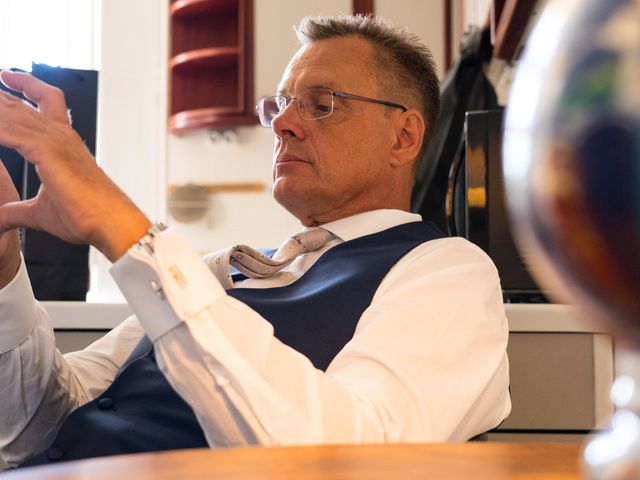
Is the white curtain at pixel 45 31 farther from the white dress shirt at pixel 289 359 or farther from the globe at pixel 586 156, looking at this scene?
the globe at pixel 586 156

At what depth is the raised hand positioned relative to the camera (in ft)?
2.83

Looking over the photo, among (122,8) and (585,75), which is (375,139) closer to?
(585,75)

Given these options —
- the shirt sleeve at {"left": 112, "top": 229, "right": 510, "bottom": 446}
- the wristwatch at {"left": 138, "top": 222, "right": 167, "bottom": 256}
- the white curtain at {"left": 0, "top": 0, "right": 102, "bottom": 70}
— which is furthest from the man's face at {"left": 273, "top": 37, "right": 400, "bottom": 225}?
the white curtain at {"left": 0, "top": 0, "right": 102, "bottom": 70}

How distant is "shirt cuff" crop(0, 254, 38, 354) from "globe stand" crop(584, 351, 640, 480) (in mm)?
1085

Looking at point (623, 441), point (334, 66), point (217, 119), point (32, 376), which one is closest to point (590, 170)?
point (623, 441)

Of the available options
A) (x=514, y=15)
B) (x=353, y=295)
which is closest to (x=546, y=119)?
(x=353, y=295)

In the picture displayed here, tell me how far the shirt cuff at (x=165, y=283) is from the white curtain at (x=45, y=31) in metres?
2.66

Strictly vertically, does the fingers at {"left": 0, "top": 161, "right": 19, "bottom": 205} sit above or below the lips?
below

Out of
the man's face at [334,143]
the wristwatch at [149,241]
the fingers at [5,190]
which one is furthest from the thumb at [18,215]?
the man's face at [334,143]

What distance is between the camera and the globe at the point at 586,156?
0.32m

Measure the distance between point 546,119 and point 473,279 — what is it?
2.77 feet

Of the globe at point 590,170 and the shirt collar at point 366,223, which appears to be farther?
the shirt collar at point 366,223

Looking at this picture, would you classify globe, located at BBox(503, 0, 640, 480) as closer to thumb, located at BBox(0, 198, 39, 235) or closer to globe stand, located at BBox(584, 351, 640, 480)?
globe stand, located at BBox(584, 351, 640, 480)

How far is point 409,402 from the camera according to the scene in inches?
37.9
